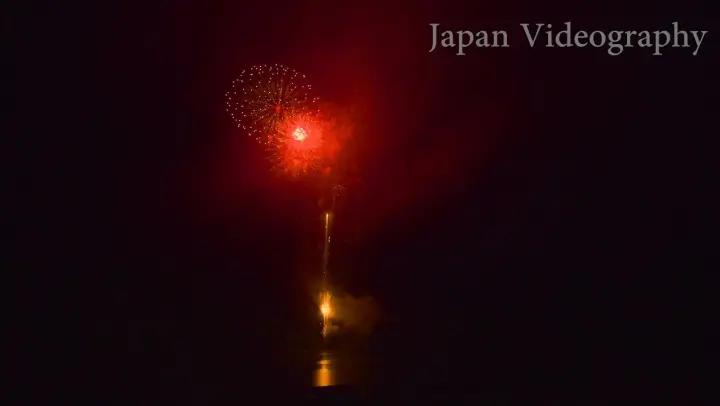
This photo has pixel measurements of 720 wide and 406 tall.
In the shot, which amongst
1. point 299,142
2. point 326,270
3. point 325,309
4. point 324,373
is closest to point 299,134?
point 299,142

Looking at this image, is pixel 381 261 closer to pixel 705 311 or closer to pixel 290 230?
pixel 290 230

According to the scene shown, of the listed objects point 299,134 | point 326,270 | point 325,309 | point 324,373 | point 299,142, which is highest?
point 299,134

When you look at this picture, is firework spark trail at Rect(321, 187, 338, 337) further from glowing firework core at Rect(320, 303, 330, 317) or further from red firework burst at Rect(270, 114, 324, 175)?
red firework burst at Rect(270, 114, 324, 175)

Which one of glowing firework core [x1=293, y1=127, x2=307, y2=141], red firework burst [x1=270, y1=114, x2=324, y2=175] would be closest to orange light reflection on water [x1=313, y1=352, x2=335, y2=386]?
red firework burst [x1=270, y1=114, x2=324, y2=175]

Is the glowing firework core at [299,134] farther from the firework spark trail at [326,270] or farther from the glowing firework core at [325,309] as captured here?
the glowing firework core at [325,309]

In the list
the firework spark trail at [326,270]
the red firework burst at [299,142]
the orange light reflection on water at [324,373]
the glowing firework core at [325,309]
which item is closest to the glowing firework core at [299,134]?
the red firework burst at [299,142]

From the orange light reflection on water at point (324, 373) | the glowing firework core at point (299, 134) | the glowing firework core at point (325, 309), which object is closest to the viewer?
the orange light reflection on water at point (324, 373)

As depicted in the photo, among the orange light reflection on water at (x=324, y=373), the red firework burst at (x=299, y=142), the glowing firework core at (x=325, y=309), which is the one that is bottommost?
the orange light reflection on water at (x=324, y=373)

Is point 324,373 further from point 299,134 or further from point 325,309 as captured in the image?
point 299,134

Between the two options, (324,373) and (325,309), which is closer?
(324,373)
